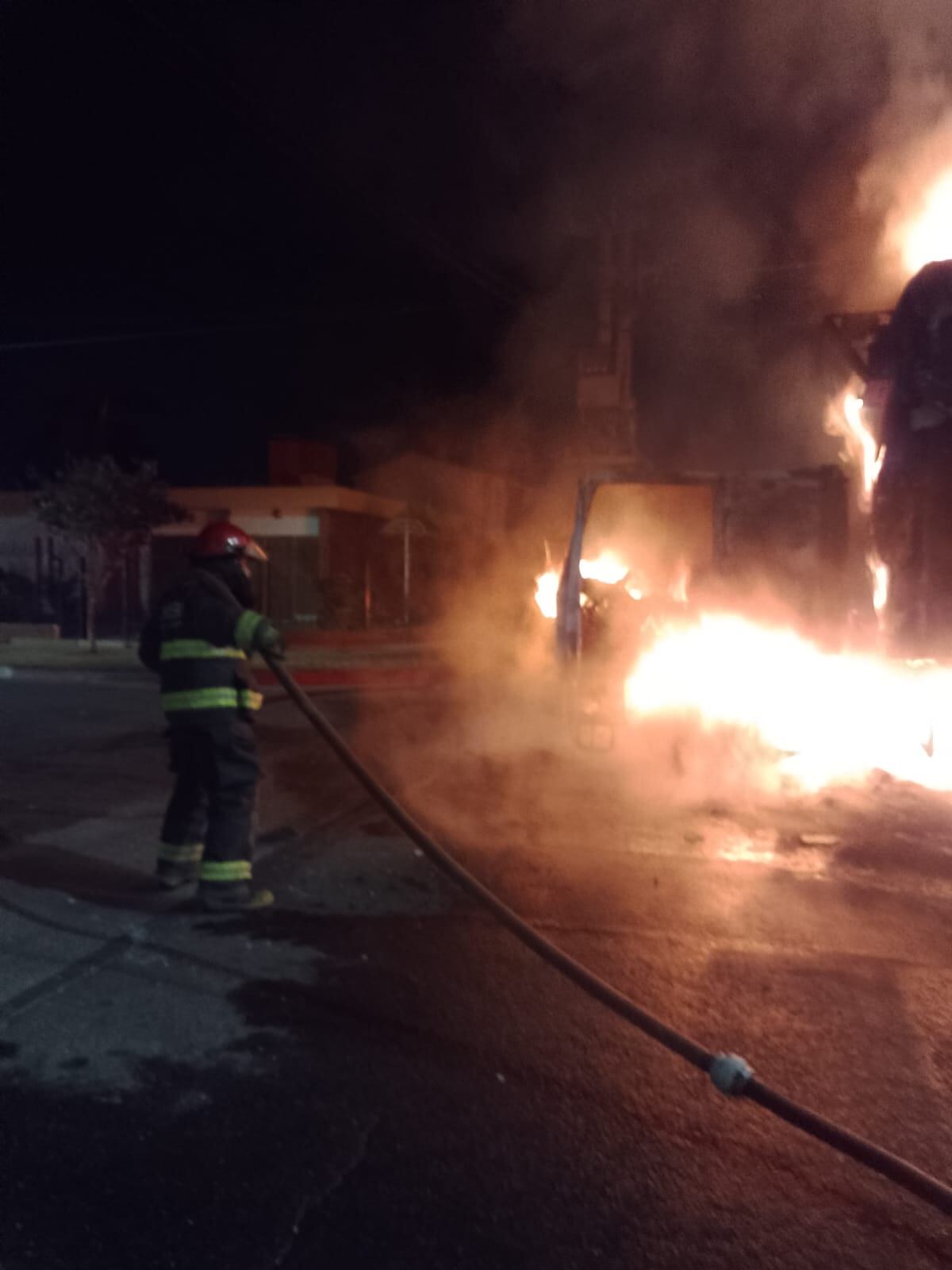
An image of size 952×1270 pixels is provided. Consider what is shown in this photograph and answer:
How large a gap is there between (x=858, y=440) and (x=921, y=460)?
6.23 feet

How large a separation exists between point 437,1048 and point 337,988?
0.68 meters

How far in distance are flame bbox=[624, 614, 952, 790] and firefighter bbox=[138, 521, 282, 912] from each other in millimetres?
3865

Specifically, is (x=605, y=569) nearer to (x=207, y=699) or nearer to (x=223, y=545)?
(x=223, y=545)

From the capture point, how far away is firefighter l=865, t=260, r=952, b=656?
20.0ft

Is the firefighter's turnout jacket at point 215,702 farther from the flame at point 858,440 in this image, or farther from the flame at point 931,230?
the flame at point 931,230

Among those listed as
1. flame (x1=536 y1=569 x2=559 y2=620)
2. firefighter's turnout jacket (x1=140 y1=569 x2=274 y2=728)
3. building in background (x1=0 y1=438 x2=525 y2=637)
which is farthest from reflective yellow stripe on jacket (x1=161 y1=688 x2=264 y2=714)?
building in background (x1=0 y1=438 x2=525 y2=637)

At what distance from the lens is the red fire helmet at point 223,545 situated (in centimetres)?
535

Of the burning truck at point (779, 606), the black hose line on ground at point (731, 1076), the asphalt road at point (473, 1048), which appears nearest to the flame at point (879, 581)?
the burning truck at point (779, 606)


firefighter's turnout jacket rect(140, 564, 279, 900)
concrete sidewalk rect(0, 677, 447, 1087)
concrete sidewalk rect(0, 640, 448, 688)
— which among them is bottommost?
concrete sidewalk rect(0, 677, 447, 1087)

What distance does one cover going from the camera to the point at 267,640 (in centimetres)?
502

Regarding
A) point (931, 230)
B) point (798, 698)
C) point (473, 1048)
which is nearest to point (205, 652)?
point (473, 1048)

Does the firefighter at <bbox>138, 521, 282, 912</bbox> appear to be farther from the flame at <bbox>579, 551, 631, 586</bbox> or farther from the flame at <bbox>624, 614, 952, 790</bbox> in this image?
the flame at <bbox>579, 551, 631, 586</bbox>

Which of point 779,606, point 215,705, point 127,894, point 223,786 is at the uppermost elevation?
point 779,606

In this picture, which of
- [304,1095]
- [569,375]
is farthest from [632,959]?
[569,375]
